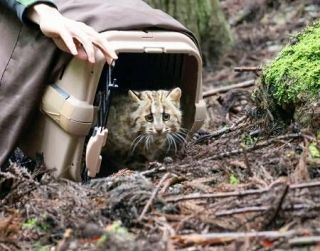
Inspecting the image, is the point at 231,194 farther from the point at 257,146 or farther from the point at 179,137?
the point at 179,137

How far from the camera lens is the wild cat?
477 cm

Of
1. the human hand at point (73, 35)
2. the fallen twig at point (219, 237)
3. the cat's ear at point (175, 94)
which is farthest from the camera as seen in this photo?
the cat's ear at point (175, 94)

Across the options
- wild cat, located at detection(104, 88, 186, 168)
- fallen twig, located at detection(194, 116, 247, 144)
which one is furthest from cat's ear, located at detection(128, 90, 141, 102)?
fallen twig, located at detection(194, 116, 247, 144)

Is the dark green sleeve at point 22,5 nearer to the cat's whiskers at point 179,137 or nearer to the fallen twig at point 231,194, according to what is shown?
the cat's whiskers at point 179,137

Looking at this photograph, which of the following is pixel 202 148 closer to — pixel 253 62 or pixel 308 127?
pixel 308 127

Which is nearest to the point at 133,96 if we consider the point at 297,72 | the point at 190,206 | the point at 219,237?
the point at 297,72

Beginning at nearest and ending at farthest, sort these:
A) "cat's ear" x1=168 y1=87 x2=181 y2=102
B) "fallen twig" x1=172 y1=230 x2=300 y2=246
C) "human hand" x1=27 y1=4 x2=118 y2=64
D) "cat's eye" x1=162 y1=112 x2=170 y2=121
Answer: "fallen twig" x1=172 y1=230 x2=300 y2=246 < "human hand" x1=27 y1=4 x2=118 y2=64 < "cat's ear" x1=168 y1=87 x2=181 y2=102 < "cat's eye" x1=162 y1=112 x2=170 y2=121

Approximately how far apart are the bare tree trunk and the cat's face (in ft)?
11.5

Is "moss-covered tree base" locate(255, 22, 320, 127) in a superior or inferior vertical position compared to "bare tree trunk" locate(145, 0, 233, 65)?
superior

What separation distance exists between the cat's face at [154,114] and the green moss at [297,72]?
68cm

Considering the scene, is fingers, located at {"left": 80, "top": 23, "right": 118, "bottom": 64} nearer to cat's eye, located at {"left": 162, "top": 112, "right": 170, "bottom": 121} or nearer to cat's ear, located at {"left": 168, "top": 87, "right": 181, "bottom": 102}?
cat's ear, located at {"left": 168, "top": 87, "right": 181, "bottom": 102}

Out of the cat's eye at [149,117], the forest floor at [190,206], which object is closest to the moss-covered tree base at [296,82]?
the forest floor at [190,206]

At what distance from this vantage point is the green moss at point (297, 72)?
3.99 metres

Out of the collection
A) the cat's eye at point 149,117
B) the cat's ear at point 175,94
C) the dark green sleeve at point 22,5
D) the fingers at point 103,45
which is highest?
the dark green sleeve at point 22,5
